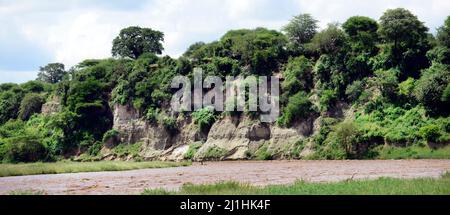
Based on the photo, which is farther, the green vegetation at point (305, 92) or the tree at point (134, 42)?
the tree at point (134, 42)

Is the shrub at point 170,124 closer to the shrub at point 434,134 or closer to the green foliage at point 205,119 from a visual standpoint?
the green foliage at point 205,119

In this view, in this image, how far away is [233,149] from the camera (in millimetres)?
82000

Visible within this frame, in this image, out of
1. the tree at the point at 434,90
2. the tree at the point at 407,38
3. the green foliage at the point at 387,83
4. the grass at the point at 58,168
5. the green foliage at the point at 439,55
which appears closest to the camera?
the grass at the point at 58,168

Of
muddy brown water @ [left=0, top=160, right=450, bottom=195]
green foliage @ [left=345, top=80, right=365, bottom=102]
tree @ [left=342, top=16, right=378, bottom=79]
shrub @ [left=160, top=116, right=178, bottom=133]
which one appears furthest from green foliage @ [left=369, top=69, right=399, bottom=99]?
shrub @ [left=160, top=116, right=178, bottom=133]

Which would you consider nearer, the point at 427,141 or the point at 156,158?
the point at 427,141

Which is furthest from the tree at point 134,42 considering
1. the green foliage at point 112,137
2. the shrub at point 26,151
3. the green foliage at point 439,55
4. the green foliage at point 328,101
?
the green foliage at point 439,55

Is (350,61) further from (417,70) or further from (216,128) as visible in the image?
(216,128)

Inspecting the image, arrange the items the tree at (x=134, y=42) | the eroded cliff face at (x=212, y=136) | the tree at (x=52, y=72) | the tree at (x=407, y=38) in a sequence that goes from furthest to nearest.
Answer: the tree at (x=52, y=72) → the tree at (x=134, y=42) → the eroded cliff face at (x=212, y=136) → the tree at (x=407, y=38)

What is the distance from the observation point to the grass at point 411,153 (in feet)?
203

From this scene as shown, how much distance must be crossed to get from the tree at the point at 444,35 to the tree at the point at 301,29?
80.6ft

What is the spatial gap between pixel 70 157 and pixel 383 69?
5420cm

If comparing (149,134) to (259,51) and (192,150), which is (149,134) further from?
(259,51)

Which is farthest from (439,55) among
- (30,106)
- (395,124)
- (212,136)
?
(30,106)
